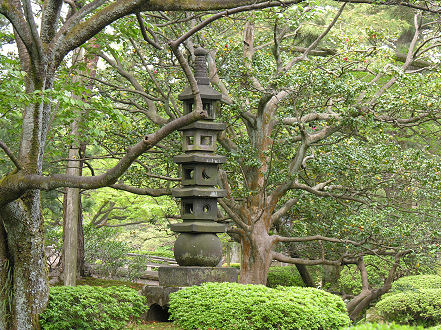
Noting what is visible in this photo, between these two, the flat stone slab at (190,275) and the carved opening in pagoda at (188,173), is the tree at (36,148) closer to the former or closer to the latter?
the flat stone slab at (190,275)

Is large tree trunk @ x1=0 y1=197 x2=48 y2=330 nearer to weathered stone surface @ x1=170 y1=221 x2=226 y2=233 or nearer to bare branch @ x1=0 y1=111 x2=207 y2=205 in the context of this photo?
bare branch @ x1=0 y1=111 x2=207 y2=205

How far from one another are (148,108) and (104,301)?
6787 mm

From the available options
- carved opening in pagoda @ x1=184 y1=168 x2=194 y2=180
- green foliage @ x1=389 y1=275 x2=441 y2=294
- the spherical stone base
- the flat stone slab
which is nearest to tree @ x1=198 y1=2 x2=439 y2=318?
green foliage @ x1=389 y1=275 x2=441 y2=294

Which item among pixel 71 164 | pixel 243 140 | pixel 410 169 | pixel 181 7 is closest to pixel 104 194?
pixel 71 164

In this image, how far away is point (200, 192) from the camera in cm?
925

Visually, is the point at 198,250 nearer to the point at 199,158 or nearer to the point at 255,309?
the point at 199,158

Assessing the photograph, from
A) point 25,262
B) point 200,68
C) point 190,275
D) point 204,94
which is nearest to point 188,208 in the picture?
point 190,275

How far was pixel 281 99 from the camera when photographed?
12.7 metres

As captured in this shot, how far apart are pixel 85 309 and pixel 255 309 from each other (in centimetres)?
255

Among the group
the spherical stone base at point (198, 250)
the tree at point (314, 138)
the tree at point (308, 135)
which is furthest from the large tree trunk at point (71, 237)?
the spherical stone base at point (198, 250)

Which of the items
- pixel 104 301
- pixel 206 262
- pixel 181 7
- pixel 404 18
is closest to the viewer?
pixel 181 7

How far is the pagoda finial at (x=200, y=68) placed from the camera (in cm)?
981

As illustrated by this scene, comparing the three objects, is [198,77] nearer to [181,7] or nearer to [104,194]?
[181,7]

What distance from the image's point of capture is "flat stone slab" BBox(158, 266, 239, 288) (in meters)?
8.84
